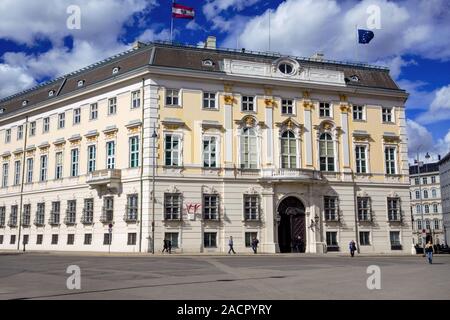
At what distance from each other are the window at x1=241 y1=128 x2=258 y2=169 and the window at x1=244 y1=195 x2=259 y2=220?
2.85m

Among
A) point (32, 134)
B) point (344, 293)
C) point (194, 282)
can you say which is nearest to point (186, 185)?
point (32, 134)

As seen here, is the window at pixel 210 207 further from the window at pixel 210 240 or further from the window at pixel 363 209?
the window at pixel 363 209

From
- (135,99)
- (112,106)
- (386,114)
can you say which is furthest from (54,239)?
(386,114)

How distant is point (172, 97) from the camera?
48281 millimetres

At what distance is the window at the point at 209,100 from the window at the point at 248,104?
2802 mm

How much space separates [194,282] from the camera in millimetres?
20344

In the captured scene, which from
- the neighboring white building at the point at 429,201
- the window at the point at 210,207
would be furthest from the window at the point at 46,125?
the neighboring white building at the point at 429,201

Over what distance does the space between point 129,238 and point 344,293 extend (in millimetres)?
32224

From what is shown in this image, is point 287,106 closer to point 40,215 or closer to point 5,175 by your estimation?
point 40,215

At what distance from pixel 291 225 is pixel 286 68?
1456 cm

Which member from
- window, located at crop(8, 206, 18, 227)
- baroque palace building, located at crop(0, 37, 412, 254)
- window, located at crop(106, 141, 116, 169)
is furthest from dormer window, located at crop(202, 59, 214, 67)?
window, located at crop(8, 206, 18, 227)

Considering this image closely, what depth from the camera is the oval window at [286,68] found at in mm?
51719

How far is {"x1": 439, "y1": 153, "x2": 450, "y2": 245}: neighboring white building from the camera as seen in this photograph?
381ft

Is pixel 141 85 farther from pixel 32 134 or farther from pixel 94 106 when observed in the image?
pixel 32 134
